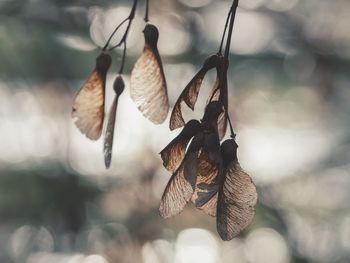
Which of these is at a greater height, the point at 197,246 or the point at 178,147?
the point at 178,147

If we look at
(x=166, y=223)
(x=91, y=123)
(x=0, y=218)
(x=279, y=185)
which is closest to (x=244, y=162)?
(x=279, y=185)

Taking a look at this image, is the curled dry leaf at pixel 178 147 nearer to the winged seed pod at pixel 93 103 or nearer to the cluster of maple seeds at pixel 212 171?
the cluster of maple seeds at pixel 212 171

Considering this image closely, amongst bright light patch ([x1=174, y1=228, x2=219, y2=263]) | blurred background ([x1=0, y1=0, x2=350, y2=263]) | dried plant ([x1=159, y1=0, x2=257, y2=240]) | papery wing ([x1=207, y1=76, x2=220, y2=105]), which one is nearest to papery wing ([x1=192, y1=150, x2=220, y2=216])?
dried plant ([x1=159, y1=0, x2=257, y2=240])

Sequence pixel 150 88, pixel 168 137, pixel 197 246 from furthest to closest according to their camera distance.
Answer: pixel 197 246
pixel 168 137
pixel 150 88

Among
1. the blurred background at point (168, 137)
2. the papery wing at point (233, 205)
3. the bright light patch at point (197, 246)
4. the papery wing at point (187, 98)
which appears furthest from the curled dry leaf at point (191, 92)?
the bright light patch at point (197, 246)

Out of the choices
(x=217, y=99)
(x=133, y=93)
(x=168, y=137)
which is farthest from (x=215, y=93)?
(x=168, y=137)

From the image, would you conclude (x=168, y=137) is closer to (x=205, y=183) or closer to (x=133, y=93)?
(x=133, y=93)
